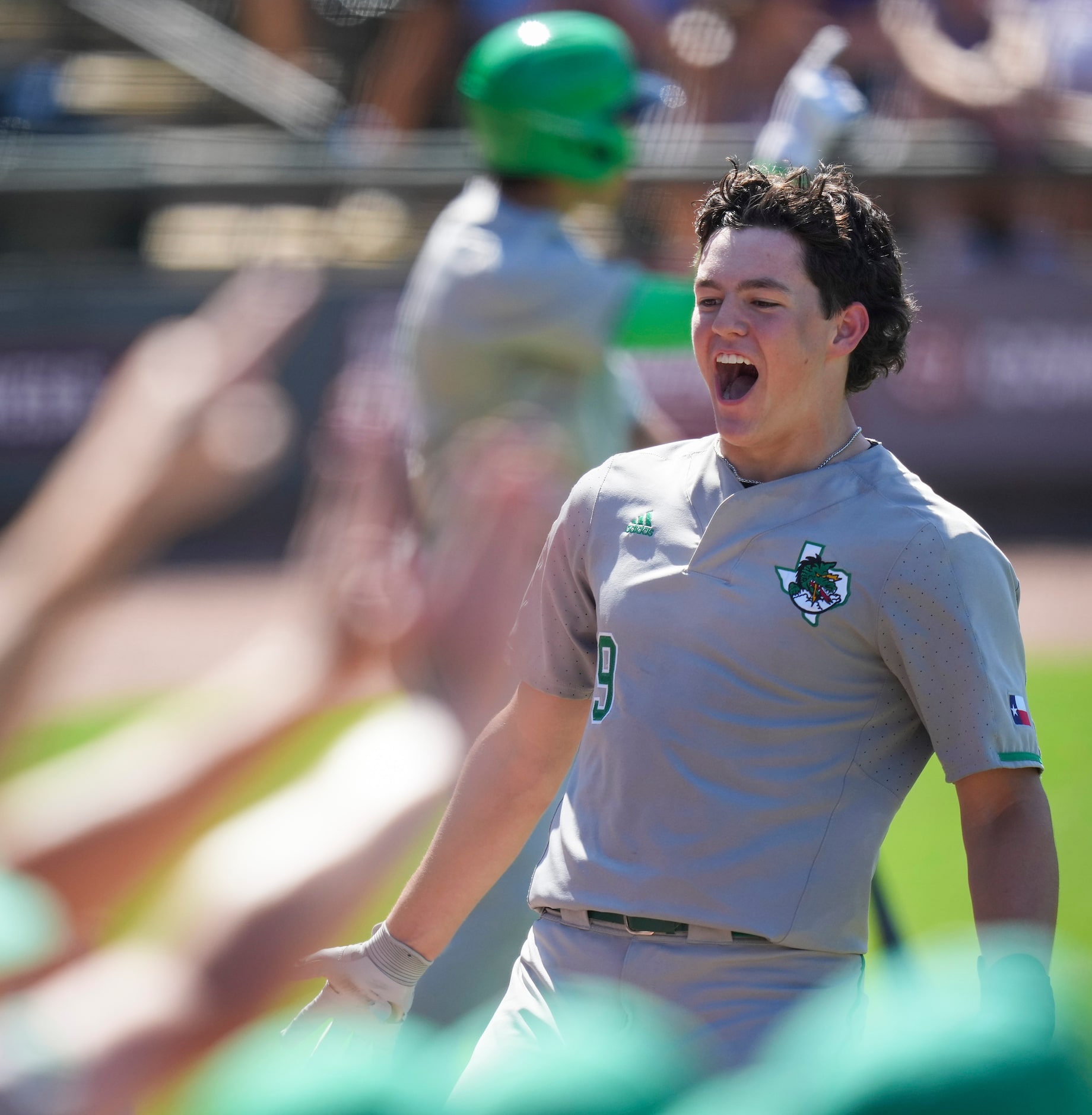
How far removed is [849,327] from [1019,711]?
2.11 feet

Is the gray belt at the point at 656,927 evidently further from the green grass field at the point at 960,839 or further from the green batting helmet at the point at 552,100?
the green batting helmet at the point at 552,100

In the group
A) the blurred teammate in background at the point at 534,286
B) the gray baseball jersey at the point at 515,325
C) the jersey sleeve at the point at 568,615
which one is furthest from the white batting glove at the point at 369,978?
the gray baseball jersey at the point at 515,325

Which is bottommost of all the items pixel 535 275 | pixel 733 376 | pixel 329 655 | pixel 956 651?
pixel 329 655

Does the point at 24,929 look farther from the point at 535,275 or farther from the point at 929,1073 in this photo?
the point at 535,275

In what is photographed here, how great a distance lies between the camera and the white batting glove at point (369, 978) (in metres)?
2.79

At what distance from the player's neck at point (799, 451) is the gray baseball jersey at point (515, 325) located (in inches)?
56.0

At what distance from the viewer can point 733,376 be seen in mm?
2576

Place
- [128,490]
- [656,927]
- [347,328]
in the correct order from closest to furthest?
[128,490]
[656,927]
[347,328]

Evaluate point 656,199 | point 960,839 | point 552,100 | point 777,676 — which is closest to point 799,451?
point 777,676

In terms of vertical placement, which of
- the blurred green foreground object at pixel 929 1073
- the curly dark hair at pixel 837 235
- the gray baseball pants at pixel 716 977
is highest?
the curly dark hair at pixel 837 235

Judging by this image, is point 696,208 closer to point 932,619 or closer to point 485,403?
point 932,619

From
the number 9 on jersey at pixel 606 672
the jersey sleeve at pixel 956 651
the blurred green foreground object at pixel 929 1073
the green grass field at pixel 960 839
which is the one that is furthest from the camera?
the green grass field at pixel 960 839

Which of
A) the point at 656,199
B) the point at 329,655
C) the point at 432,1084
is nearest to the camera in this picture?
the point at 432,1084

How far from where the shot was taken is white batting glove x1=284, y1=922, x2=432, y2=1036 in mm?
2789
